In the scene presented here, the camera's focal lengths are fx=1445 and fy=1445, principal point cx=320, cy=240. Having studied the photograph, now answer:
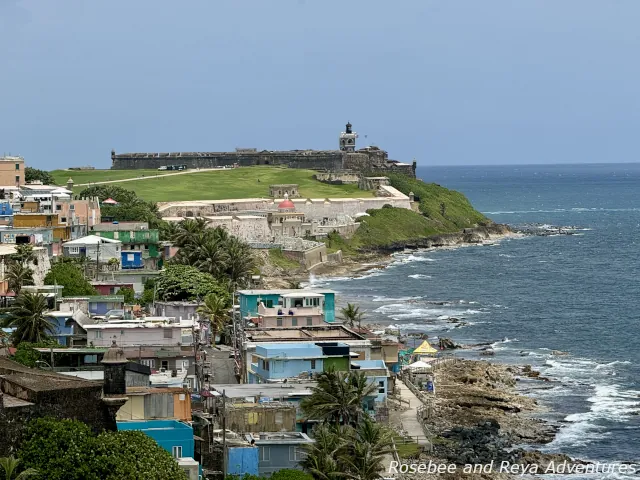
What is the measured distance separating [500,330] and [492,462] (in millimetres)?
43910

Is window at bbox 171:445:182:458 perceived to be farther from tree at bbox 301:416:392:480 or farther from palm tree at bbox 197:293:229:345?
palm tree at bbox 197:293:229:345

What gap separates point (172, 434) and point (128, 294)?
1436 inches

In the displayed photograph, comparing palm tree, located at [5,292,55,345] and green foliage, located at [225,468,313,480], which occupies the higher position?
palm tree, located at [5,292,55,345]

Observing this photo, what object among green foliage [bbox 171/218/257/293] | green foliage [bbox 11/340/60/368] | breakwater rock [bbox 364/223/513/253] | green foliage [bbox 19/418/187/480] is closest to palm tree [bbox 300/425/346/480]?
green foliage [bbox 19/418/187/480]

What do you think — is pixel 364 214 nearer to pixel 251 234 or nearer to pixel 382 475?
pixel 251 234

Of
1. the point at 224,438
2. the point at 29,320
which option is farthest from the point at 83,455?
the point at 29,320

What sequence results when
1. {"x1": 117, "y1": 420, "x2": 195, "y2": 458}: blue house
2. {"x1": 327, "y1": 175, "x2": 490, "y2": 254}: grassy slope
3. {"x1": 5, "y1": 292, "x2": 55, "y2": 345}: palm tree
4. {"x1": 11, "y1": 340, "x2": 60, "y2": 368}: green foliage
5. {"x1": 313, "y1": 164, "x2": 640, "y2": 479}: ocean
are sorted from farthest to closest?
1. {"x1": 327, "y1": 175, "x2": 490, "y2": 254}: grassy slope
2. {"x1": 313, "y1": 164, "x2": 640, "y2": 479}: ocean
3. {"x1": 5, "y1": 292, "x2": 55, "y2": 345}: palm tree
4. {"x1": 11, "y1": 340, "x2": 60, "y2": 368}: green foliage
5. {"x1": 117, "y1": 420, "x2": 195, "y2": 458}: blue house

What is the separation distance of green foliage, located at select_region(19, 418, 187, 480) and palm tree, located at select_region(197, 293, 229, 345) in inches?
1467

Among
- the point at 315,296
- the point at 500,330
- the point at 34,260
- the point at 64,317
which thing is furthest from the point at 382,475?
the point at 500,330

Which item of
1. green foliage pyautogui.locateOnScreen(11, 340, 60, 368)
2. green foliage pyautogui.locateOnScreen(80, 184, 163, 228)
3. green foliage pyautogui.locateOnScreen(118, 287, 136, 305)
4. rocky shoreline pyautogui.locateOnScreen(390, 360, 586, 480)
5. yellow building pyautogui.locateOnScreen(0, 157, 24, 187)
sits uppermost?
yellow building pyautogui.locateOnScreen(0, 157, 24, 187)

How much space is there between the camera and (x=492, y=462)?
200 ft

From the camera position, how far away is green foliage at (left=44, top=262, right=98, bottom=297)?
79.0 m

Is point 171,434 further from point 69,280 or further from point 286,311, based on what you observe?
point 69,280

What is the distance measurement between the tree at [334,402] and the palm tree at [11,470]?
1702 centimetres
